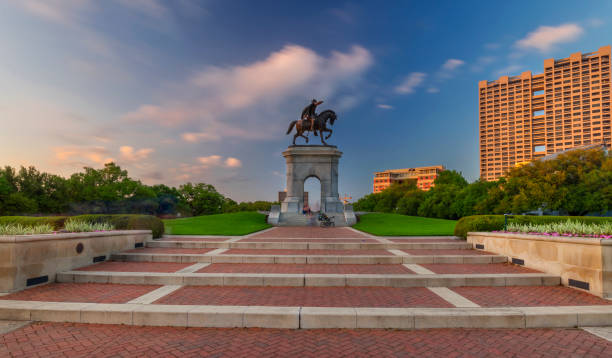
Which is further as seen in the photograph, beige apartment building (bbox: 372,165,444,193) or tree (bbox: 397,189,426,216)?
beige apartment building (bbox: 372,165,444,193)

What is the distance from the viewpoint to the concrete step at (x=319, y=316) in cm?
536

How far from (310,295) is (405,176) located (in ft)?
610

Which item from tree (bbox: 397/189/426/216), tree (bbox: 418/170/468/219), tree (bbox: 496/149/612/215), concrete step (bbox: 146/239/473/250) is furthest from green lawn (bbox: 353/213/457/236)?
tree (bbox: 397/189/426/216)

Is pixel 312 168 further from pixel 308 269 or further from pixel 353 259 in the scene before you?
pixel 308 269

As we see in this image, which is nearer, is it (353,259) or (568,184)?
(353,259)

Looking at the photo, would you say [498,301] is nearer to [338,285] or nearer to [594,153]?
[338,285]

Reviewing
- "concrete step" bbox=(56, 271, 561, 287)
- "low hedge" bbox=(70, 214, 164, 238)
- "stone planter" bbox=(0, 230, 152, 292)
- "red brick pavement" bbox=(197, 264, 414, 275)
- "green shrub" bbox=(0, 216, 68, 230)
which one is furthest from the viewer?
"green shrub" bbox=(0, 216, 68, 230)

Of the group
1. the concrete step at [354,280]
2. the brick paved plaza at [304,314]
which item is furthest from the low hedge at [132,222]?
the concrete step at [354,280]

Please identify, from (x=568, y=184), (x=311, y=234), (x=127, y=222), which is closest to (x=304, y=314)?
(x=127, y=222)

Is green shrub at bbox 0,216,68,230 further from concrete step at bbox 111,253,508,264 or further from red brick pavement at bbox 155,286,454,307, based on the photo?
red brick pavement at bbox 155,286,454,307

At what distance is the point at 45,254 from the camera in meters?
7.92

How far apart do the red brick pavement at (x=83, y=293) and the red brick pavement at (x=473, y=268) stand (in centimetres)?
763

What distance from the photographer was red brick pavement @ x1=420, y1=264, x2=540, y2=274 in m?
8.55

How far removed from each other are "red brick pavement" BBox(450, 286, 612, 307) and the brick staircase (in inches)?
0.9
